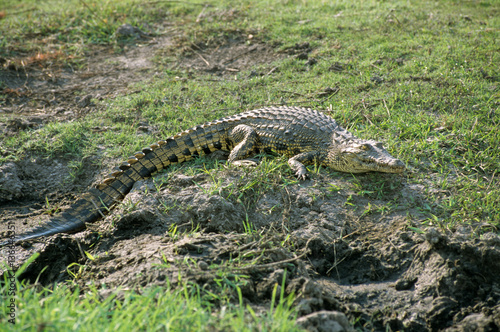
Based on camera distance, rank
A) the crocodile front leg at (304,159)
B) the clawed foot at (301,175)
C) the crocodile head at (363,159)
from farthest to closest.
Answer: the crocodile front leg at (304,159), the clawed foot at (301,175), the crocodile head at (363,159)


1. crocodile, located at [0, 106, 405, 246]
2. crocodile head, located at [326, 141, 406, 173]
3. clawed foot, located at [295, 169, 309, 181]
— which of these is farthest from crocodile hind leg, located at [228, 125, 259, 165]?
crocodile head, located at [326, 141, 406, 173]

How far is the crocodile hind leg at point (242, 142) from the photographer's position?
4688mm

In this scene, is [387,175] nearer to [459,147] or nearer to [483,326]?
[459,147]

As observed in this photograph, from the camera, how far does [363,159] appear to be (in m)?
4.06

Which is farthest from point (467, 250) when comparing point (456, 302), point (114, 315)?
point (114, 315)

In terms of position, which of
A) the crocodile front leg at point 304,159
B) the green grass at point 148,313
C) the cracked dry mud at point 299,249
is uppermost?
the green grass at point 148,313

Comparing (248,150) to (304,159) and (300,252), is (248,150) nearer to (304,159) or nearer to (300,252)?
(304,159)

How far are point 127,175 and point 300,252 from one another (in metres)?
2.21

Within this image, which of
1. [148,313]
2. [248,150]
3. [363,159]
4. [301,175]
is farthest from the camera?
[248,150]

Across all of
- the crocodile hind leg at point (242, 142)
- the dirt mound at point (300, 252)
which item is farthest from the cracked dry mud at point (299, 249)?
the crocodile hind leg at point (242, 142)

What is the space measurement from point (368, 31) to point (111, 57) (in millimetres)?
4920

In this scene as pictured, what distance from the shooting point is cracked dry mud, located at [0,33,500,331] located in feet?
9.19

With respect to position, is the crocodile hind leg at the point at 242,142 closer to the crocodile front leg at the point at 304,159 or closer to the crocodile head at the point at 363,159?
the crocodile front leg at the point at 304,159

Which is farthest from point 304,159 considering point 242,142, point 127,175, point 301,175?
point 127,175
